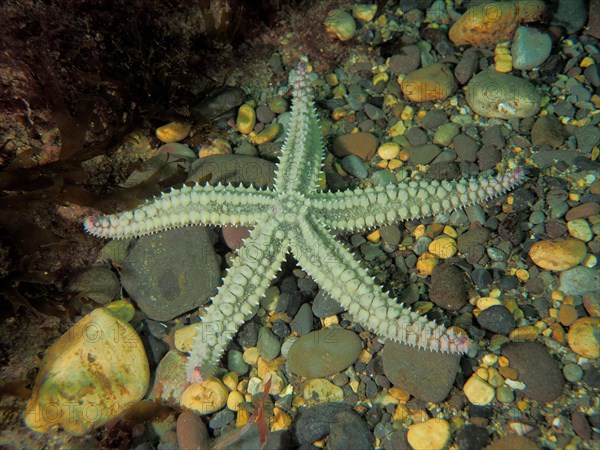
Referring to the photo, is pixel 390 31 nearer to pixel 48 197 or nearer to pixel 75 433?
pixel 48 197

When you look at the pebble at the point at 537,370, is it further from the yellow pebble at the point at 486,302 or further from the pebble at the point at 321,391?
the pebble at the point at 321,391

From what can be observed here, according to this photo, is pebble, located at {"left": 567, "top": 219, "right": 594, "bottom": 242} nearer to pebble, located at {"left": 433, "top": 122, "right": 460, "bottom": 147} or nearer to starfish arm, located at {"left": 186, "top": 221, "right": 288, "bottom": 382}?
pebble, located at {"left": 433, "top": 122, "right": 460, "bottom": 147}

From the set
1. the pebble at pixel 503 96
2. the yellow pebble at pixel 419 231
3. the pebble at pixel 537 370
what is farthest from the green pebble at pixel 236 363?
the pebble at pixel 503 96

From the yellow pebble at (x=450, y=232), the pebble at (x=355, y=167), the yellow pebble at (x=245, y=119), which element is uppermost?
the yellow pebble at (x=245, y=119)

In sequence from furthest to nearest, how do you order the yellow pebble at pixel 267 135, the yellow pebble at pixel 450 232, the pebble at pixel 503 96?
the yellow pebble at pixel 267 135 < the pebble at pixel 503 96 < the yellow pebble at pixel 450 232

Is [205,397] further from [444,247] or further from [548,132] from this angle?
[548,132]

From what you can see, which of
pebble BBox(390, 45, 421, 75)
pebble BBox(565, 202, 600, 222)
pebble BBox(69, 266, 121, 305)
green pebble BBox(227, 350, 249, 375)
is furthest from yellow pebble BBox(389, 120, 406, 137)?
pebble BBox(69, 266, 121, 305)

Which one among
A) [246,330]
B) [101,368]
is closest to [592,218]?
[246,330]
